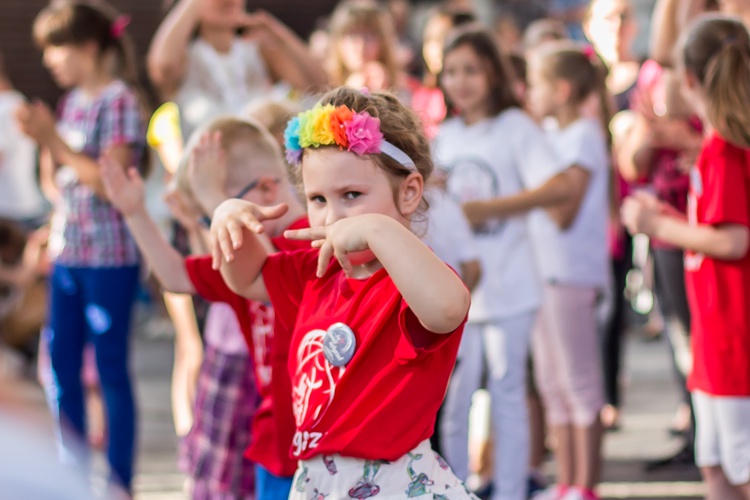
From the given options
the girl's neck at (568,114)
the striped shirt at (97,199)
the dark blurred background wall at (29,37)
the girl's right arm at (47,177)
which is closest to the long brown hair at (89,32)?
the striped shirt at (97,199)

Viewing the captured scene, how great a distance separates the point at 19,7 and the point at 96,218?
1088cm

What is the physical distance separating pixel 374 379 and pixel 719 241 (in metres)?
1.50

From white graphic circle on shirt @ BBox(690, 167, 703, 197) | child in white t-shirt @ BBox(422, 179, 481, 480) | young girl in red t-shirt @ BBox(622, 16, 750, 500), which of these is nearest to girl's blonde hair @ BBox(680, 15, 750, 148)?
young girl in red t-shirt @ BBox(622, 16, 750, 500)

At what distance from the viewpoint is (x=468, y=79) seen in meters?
4.52

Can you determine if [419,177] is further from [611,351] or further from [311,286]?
[611,351]

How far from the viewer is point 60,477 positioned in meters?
1.12

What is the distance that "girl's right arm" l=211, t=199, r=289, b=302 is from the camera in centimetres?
247

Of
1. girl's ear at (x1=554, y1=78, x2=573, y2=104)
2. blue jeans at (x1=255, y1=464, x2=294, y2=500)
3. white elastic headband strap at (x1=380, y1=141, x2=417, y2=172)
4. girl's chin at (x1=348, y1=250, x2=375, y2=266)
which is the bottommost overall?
blue jeans at (x1=255, y1=464, x2=294, y2=500)

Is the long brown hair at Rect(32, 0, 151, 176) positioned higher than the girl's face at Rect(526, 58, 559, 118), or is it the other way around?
the long brown hair at Rect(32, 0, 151, 176)

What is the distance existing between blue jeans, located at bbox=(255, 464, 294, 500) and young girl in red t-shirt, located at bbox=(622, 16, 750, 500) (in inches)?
53.4

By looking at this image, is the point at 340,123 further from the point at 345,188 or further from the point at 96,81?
the point at 96,81

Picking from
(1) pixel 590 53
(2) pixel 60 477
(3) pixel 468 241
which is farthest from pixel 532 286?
(2) pixel 60 477

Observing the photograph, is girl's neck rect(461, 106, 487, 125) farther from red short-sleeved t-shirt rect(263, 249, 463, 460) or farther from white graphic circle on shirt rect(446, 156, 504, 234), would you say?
red short-sleeved t-shirt rect(263, 249, 463, 460)

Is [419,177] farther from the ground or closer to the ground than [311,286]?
farther from the ground
